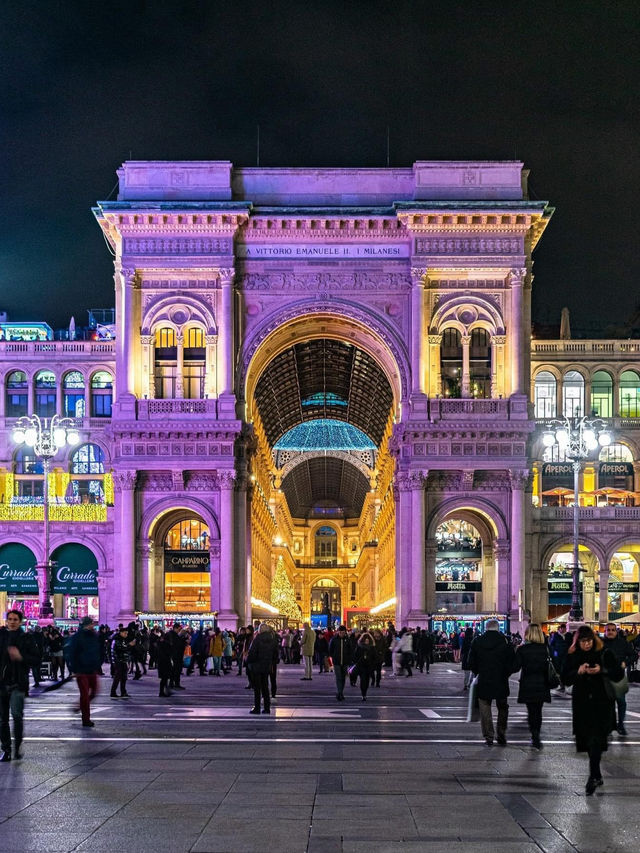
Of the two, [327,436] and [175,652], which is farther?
[327,436]

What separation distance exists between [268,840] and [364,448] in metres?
108

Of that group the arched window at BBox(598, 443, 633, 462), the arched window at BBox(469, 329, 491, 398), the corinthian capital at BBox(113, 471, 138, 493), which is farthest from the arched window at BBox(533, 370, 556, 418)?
the corinthian capital at BBox(113, 471, 138, 493)

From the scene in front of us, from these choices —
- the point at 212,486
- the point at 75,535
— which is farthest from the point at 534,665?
the point at 75,535

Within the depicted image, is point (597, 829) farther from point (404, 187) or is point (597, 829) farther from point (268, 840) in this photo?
point (404, 187)

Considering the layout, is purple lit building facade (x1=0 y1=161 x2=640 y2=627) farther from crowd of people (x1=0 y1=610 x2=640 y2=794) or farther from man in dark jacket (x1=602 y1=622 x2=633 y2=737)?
man in dark jacket (x1=602 y1=622 x2=633 y2=737)

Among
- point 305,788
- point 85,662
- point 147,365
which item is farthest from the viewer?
point 147,365

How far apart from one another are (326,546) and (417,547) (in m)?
125

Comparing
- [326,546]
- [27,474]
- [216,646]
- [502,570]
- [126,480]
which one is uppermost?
[27,474]

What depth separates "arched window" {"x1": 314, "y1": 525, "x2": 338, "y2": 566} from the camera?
608ft

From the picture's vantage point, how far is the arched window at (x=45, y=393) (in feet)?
259

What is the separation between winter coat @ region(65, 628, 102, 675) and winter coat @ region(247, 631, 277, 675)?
15.3 feet

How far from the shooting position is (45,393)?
78938 mm

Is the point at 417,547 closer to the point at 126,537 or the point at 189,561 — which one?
the point at 189,561

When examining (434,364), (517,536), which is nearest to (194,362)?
(434,364)
